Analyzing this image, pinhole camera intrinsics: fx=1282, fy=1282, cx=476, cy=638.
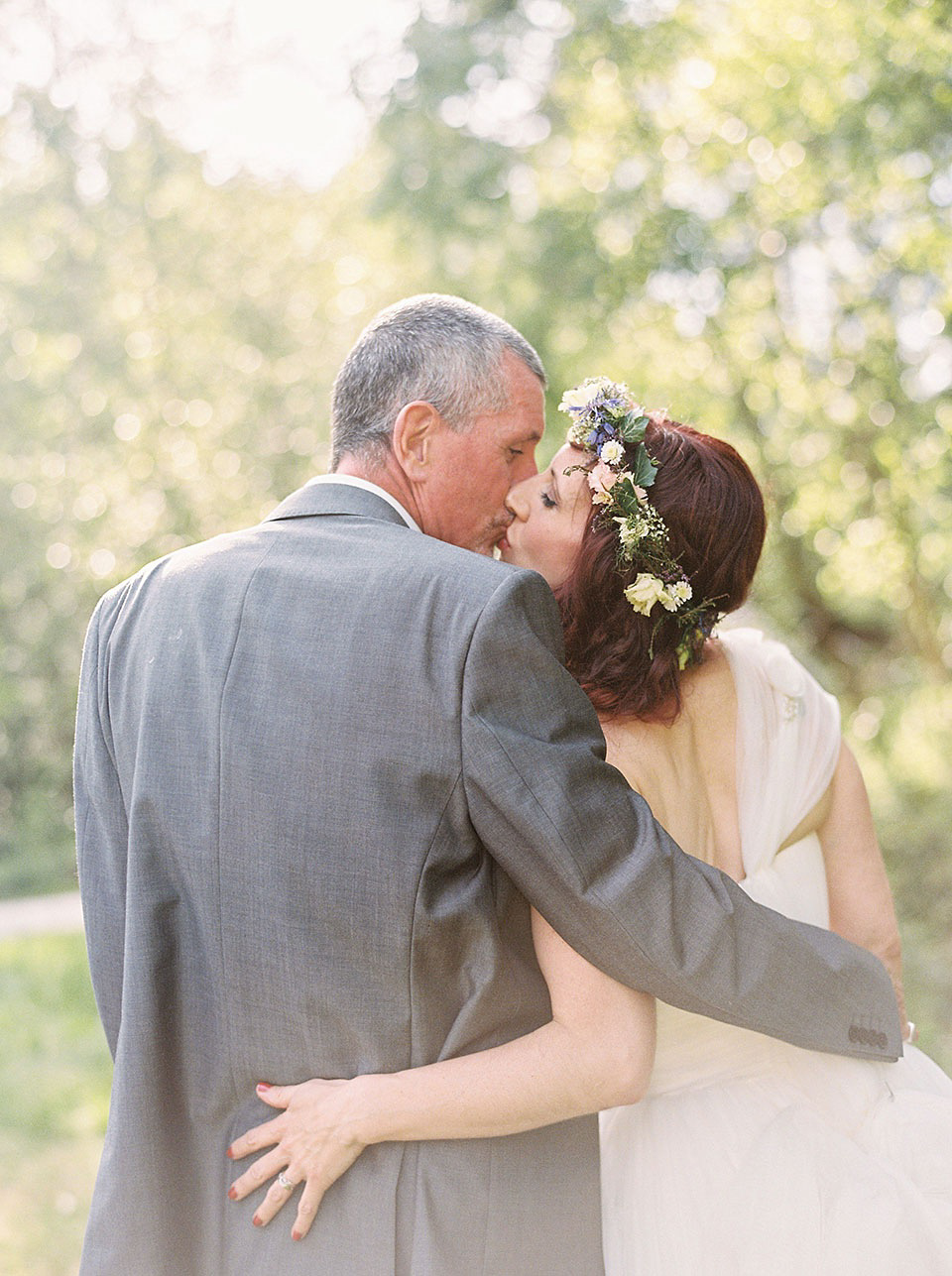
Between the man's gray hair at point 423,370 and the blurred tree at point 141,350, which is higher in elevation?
the man's gray hair at point 423,370

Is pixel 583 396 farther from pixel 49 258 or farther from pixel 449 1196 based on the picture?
pixel 49 258

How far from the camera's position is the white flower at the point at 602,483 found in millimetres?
2559

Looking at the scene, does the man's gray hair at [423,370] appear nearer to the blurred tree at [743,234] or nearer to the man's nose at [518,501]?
the man's nose at [518,501]

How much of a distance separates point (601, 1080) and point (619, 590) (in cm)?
103

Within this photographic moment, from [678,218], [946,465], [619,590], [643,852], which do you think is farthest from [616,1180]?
[678,218]

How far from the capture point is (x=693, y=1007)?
2.06 meters

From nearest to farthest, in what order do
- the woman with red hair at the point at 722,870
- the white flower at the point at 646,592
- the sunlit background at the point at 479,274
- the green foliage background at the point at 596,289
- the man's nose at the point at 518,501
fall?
the woman with red hair at the point at 722,870 < the white flower at the point at 646,592 < the man's nose at the point at 518,501 < the sunlit background at the point at 479,274 < the green foliage background at the point at 596,289

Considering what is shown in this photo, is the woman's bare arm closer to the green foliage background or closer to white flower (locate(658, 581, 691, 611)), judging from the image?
white flower (locate(658, 581, 691, 611))

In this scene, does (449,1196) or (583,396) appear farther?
(583,396)

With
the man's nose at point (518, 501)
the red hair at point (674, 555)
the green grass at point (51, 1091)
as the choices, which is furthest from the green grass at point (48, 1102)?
the man's nose at point (518, 501)

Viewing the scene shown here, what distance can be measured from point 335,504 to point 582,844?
2.36 ft

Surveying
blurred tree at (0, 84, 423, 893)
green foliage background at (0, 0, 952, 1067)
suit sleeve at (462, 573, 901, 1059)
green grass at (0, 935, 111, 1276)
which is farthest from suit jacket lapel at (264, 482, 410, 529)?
blurred tree at (0, 84, 423, 893)

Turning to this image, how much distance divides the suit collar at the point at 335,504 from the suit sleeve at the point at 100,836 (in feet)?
1.35

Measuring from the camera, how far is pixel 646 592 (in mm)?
2541
